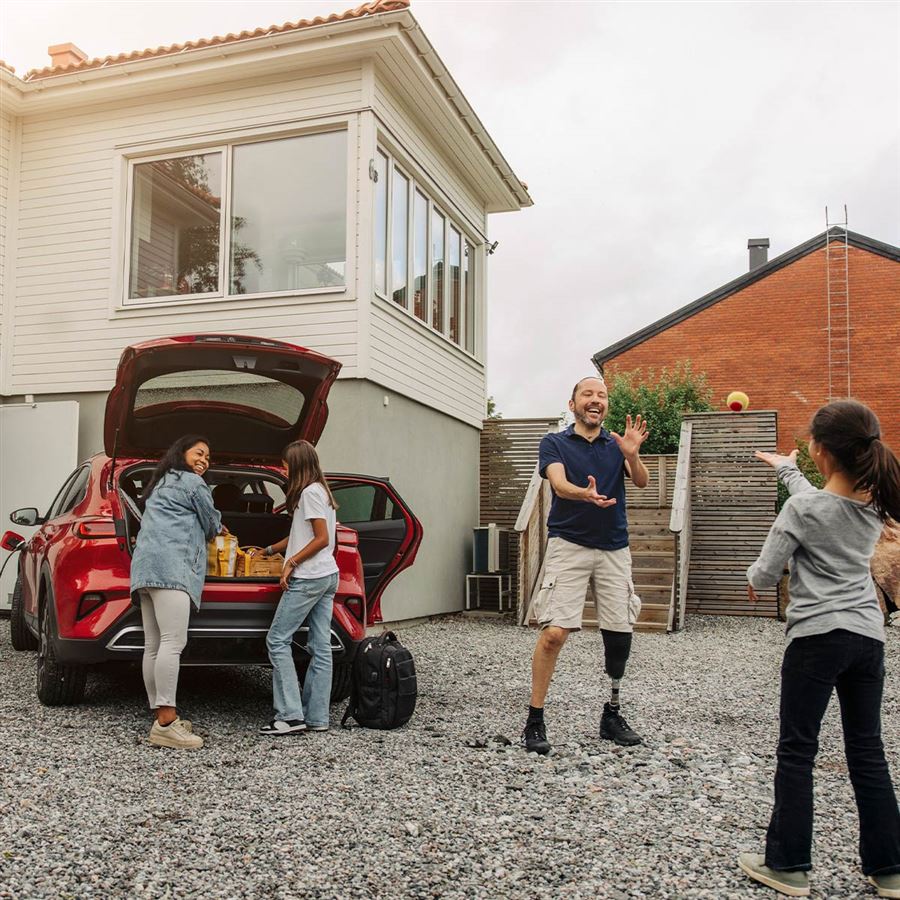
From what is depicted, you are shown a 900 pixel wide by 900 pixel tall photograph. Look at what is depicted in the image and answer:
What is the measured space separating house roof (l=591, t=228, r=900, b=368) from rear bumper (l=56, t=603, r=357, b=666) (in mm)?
23467

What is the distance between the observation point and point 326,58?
988cm

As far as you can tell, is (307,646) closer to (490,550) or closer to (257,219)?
(257,219)

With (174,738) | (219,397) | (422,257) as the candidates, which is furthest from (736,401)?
(174,738)

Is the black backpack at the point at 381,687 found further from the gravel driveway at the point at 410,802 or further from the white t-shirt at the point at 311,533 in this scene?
the white t-shirt at the point at 311,533

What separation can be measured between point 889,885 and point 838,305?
24.7 m

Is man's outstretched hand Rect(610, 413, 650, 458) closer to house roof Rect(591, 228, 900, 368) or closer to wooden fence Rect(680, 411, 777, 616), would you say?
wooden fence Rect(680, 411, 777, 616)

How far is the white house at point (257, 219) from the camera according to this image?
32.2ft

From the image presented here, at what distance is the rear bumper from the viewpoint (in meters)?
5.01

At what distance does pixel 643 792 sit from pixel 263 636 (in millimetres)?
2198

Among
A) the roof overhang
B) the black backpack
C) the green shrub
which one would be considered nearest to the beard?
the black backpack

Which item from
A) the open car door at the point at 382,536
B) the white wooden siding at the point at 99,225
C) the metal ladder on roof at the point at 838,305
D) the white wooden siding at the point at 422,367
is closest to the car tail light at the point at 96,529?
the open car door at the point at 382,536

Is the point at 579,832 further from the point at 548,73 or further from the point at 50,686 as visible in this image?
the point at 548,73

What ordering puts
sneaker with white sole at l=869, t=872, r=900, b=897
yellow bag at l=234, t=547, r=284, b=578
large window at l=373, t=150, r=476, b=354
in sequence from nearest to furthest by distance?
sneaker with white sole at l=869, t=872, r=900, b=897, yellow bag at l=234, t=547, r=284, b=578, large window at l=373, t=150, r=476, b=354

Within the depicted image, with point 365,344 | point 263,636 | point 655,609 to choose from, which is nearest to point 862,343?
point 655,609
